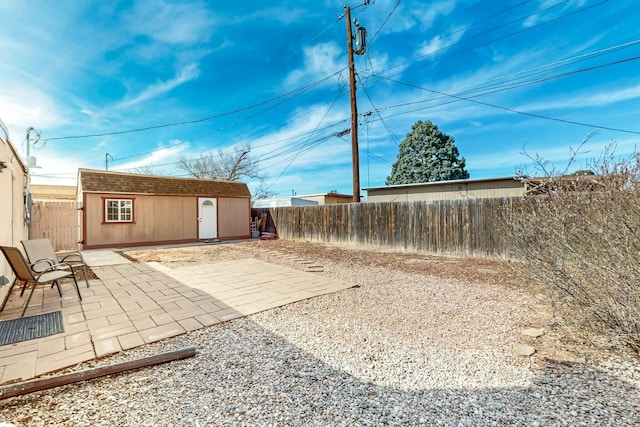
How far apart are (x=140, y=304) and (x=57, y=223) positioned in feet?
33.3

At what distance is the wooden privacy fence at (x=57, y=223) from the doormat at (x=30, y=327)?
9.40 m

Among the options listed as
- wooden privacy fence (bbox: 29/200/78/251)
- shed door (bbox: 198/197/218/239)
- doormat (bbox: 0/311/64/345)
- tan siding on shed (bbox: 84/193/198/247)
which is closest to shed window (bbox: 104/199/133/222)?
tan siding on shed (bbox: 84/193/198/247)

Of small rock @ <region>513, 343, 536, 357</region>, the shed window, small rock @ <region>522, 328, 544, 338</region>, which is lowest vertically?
small rock @ <region>513, 343, 536, 357</region>

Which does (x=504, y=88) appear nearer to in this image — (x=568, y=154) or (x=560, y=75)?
(x=560, y=75)

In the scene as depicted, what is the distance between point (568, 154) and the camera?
3117 millimetres

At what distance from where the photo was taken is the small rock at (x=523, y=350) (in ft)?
7.99

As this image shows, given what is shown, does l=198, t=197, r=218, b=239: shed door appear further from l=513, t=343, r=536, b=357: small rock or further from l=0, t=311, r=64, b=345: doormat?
l=513, t=343, r=536, b=357: small rock

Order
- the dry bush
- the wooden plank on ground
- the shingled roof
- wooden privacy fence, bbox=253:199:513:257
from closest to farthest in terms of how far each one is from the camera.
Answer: the wooden plank on ground, the dry bush, wooden privacy fence, bbox=253:199:513:257, the shingled roof

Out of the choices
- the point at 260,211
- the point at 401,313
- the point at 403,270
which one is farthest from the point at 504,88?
the point at 260,211

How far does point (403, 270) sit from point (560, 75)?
835cm

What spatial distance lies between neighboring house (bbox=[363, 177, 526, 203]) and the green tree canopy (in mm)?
8216

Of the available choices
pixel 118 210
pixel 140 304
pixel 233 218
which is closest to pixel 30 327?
pixel 140 304

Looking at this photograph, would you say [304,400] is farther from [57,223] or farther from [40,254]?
[57,223]

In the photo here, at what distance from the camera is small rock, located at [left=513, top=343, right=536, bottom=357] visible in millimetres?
2436
